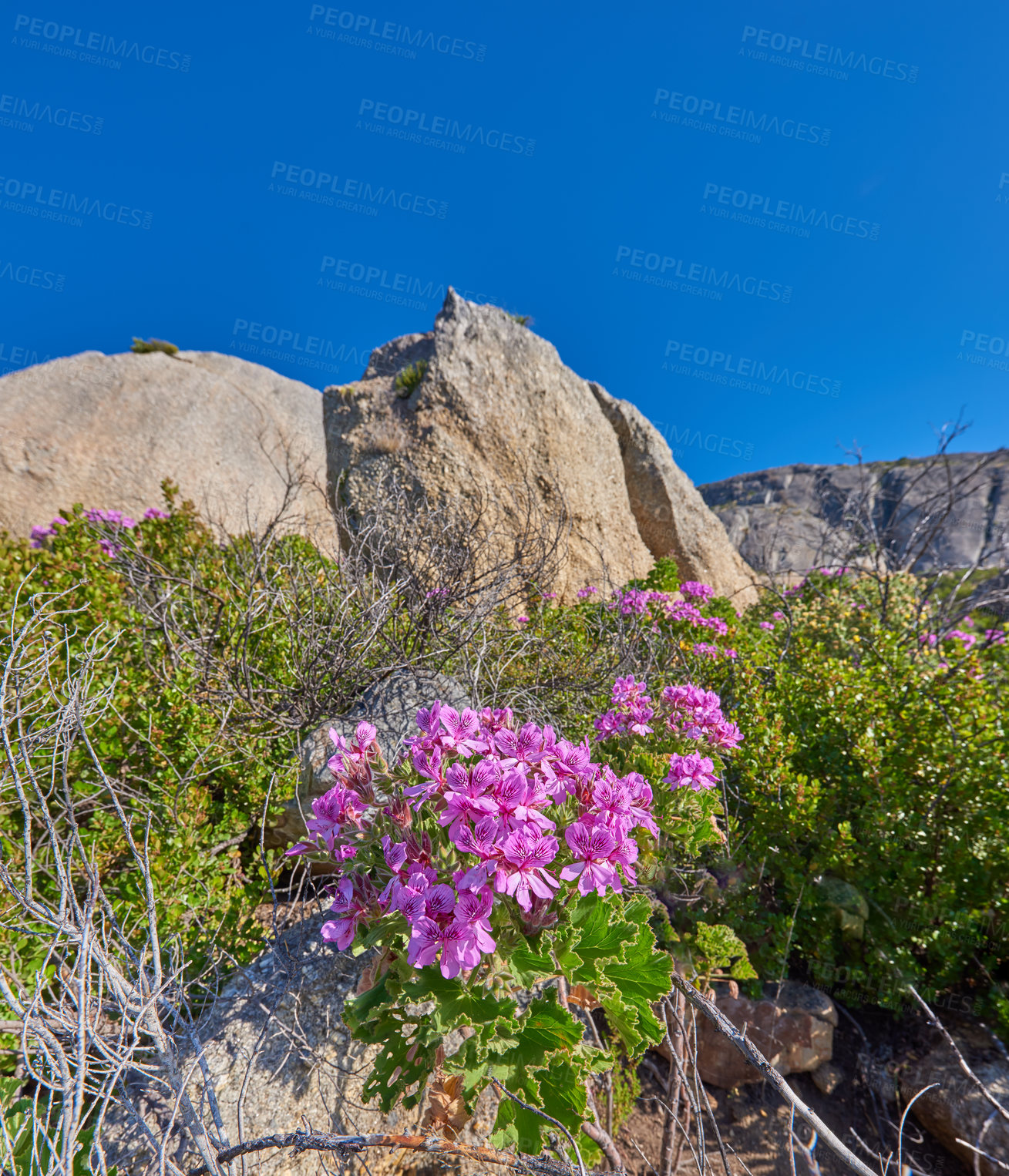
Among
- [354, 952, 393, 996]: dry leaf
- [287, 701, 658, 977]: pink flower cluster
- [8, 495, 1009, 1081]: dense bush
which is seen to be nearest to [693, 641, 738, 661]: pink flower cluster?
[8, 495, 1009, 1081]: dense bush

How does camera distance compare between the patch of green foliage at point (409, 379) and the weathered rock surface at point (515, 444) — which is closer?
the weathered rock surface at point (515, 444)

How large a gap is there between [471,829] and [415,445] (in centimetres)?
773

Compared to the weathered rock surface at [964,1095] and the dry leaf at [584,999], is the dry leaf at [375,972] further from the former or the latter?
the weathered rock surface at [964,1095]

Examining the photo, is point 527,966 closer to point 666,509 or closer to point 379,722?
point 379,722

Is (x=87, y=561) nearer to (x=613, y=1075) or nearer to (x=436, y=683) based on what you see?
(x=436, y=683)

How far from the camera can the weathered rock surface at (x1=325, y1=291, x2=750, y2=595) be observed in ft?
27.7

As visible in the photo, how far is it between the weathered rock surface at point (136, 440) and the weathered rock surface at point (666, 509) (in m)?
6.29

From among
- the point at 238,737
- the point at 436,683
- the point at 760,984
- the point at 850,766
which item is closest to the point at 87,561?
the point at 238,737

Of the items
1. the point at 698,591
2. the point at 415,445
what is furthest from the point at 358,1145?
the point at 415,445

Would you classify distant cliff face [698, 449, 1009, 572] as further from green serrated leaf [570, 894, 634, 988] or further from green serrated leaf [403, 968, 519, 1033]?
green serrated leaf [403, 968, 519, 1033]

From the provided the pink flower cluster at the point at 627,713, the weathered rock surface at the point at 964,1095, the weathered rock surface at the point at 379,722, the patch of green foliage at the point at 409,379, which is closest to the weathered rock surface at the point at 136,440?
the patch of green foliage at the point at 409,379

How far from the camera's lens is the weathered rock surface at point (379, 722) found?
3.08 meters

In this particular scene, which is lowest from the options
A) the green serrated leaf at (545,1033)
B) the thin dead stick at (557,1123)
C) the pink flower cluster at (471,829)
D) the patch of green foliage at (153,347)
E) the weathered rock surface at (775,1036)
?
the weathered rock surface at (775,1036)

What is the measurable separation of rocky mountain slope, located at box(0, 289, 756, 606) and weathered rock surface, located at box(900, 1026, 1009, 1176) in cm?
542
